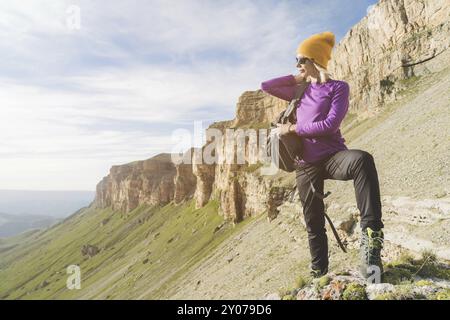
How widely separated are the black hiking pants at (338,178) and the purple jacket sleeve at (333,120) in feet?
1.78

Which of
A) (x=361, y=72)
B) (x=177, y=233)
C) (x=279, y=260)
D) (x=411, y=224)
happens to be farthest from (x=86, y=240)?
(x=411, y=224)

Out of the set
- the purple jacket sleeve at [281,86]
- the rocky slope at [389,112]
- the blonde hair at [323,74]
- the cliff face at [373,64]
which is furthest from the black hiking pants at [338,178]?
the cliff face at [373,64]

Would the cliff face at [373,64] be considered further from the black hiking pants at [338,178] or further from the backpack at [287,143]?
the backpack at [287,143]

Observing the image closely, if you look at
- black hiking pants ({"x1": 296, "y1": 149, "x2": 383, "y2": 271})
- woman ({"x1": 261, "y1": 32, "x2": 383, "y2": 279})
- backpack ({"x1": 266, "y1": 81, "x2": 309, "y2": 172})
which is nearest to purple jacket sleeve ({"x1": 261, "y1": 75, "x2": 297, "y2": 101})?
woman ({"x1": 261, "y1": 32, "x2": 383, "y2": 279})

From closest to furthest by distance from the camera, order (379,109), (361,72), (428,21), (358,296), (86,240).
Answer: (358,296) → (379,109) → (428,21) → (361,72) → (86,240)

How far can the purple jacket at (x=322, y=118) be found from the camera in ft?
18.4

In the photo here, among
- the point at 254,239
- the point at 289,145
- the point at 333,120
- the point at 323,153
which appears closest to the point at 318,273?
the point at 323,153

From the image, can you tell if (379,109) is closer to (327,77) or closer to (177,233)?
(327,77)

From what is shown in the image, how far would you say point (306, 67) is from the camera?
6273 mm

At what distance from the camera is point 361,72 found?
83500mm

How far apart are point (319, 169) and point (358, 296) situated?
2.29 meters

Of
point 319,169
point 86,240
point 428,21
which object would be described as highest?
point 428,21

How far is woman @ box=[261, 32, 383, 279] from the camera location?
209 inches

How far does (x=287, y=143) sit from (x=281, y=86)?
1.53 meters
